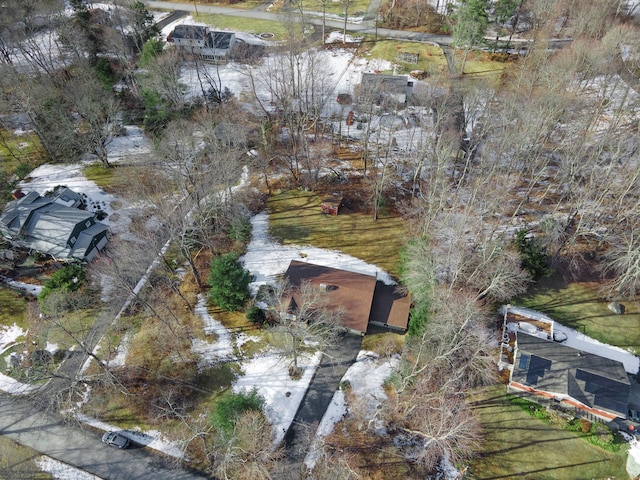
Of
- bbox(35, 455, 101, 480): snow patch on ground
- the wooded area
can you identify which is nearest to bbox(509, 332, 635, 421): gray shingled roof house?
the wooded area

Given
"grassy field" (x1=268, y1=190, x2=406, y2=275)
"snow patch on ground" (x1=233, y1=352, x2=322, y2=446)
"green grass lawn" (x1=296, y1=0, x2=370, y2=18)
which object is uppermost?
"green grass lawn" (x1=296, y1=0, x2=370, y2=18)

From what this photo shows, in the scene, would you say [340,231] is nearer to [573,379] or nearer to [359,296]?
[359,296]

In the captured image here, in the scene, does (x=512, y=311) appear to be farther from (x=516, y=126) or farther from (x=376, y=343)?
(x=516, y=126)

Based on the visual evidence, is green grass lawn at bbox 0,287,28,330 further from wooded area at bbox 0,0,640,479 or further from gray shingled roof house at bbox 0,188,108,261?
gray shingled roof house at bbox 0,188,108,261

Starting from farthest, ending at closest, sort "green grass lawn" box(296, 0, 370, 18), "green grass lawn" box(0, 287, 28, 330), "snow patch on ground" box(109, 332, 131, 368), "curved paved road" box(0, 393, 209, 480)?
"green grass lawn" box(296, 0, 370, 18) < "green grass lawn" box(0, 287, 28, 330) < "snow patch on ground" box(109, 332, 131, 368) < "curved paved road" box(0, 393, 209, 480)

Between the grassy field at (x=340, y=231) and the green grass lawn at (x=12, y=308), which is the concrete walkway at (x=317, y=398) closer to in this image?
the grassy field at (x=340, y=231)

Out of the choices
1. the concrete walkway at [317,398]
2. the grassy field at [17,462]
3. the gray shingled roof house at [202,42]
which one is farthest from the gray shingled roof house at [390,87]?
the grassy field at [17,462]

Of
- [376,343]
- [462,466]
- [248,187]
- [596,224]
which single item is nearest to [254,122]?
[248,187]
